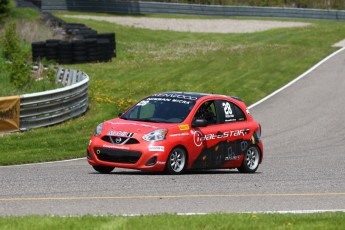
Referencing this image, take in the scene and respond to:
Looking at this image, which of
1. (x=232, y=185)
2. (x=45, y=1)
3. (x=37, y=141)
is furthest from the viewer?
(x=45, y=1)

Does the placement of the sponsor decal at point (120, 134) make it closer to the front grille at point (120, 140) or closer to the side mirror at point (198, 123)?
the front grille at point (120, 140)

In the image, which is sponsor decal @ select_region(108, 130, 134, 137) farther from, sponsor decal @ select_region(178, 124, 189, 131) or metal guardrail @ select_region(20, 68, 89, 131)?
metal guardrail @ select_region(20, 68, 89, 131)

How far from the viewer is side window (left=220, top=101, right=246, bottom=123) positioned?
57.0 feet

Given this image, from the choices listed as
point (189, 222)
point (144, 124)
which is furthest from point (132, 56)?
point (189, 222)

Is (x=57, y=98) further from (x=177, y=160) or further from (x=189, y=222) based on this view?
(x=189, y=222)

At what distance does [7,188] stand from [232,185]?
3454 millimetres

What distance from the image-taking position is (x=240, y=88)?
34938 millimetres

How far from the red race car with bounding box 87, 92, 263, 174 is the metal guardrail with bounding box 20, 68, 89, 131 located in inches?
271

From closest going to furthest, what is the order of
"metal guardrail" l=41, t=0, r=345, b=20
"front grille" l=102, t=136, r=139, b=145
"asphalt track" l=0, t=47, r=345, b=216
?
"asphalt track" l=0, t=47, r=345, b=216 → "front grille" l=102, t=136, r=139, b=145 → "metal guardrail" l=41, t=0, r=345, b=20

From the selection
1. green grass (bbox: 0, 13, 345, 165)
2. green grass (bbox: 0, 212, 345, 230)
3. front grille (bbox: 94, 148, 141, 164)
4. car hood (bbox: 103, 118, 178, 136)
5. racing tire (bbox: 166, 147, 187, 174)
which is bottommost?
green grass (bbox: 0, 13, 345, 165)

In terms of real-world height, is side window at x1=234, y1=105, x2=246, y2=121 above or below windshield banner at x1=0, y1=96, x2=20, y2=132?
above

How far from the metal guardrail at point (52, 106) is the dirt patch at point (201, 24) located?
31.4 m

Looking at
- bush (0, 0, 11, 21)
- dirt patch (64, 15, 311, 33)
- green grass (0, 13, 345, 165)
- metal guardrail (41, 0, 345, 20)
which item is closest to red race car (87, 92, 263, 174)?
green grass (0, 13, 345, 165)

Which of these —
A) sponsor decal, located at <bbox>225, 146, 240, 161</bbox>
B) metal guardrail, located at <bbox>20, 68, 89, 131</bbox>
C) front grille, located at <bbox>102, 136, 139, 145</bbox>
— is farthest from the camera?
metal guardrail, located at <bbox>20, 68, 89, 131</bbox>
